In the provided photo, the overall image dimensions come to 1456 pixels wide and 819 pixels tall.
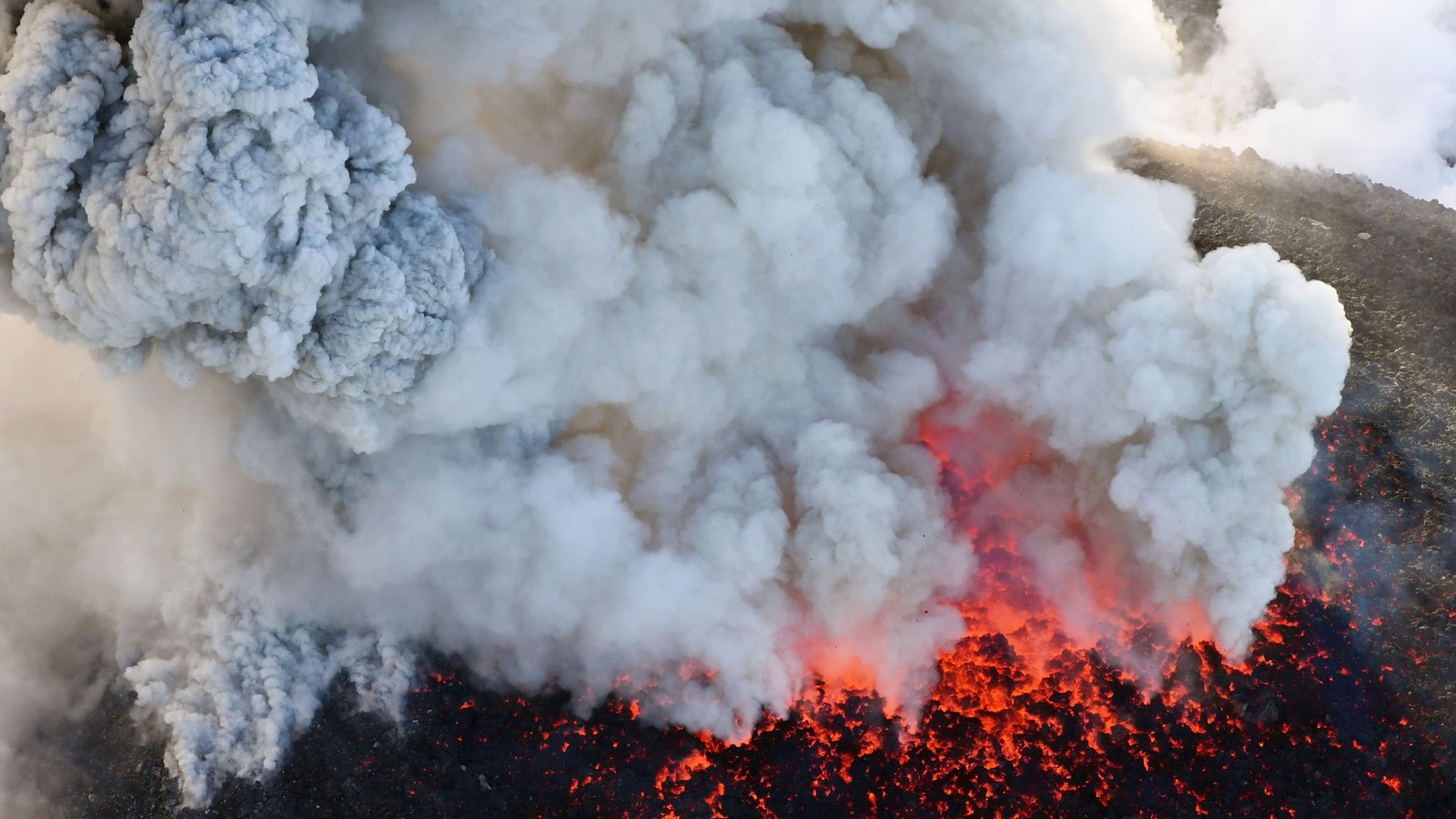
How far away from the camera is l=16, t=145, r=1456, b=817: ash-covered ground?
17000mm

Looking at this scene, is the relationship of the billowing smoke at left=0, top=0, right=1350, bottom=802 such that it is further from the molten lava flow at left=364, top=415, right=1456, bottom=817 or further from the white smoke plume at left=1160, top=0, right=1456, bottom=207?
the white smoke plume at left=1160, top=0, right=1456, bottom=207

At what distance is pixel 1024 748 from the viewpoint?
17719 millimetres

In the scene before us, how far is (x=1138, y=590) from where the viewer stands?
1928cm

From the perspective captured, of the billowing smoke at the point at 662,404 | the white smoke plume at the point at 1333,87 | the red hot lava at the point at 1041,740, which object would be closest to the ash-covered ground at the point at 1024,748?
the red hot lava at the point at 1041,740

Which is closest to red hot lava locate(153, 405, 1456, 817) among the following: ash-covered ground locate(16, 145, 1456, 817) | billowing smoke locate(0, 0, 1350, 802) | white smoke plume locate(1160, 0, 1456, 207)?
ash-covered ground locate(16, 145, 1456, 817)

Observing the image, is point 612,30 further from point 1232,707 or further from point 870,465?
point 1232,707

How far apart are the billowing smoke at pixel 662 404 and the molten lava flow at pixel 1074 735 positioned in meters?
0.59

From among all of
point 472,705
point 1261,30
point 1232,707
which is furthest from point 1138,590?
point 1261,30

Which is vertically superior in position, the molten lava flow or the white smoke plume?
the white smoke plume

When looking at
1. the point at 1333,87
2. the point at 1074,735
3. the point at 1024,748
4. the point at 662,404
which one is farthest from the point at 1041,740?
the point at 1333,87

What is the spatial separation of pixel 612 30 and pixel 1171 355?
10.1 m

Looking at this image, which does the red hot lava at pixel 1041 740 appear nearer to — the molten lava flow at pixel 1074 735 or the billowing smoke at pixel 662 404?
the molten lava flow at pixel 1074 735

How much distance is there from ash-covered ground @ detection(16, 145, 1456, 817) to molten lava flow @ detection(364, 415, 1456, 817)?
0.10 ft

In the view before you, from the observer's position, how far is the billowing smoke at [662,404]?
1733cm
